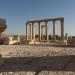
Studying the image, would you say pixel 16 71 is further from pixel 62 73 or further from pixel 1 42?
pixel 1 42

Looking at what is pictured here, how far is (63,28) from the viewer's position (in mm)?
32438

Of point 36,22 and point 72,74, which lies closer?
point 72,74

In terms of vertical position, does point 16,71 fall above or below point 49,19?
below

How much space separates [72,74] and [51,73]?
0.58 meters

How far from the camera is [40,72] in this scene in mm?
5285

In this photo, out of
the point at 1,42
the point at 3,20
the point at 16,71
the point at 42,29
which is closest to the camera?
the point at 16,71

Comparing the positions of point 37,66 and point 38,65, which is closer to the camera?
point 37,66

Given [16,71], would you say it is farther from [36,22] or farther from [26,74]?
[36,22]

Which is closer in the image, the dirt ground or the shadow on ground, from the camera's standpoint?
the dirt ground

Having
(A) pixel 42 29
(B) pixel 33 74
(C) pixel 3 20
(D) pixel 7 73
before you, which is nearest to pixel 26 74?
(B) pixel 33 74

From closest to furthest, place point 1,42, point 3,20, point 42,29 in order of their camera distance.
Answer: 1. point 3,20
2. point 1,42
3. point 42,29

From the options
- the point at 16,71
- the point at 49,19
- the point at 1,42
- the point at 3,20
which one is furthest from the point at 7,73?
the point at 49,19

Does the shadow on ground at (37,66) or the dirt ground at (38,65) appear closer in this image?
the dirt ground at (38,65)

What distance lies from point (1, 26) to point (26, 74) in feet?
15.5
